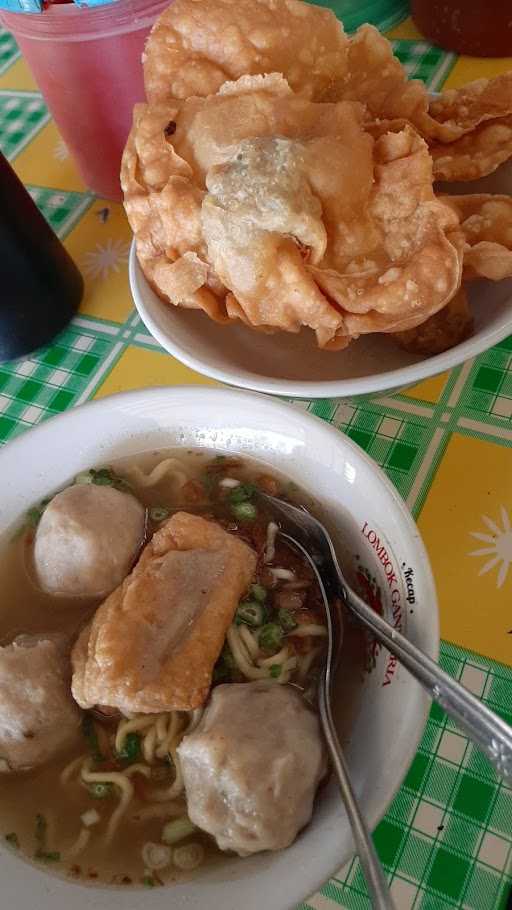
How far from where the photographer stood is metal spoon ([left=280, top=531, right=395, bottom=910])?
25.0 inches

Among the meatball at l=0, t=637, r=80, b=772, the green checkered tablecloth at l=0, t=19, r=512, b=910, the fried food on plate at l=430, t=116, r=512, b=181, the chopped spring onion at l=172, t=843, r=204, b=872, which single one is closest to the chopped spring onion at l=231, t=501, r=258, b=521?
the green checkered tablecloth at l=0, t=19, r=512, b=910

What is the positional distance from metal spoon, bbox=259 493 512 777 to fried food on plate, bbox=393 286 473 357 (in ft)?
1.00

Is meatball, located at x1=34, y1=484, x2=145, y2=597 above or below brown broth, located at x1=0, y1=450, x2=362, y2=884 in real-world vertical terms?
above

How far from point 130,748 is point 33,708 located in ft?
0.45

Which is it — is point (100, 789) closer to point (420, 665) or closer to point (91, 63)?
point (420, 665)

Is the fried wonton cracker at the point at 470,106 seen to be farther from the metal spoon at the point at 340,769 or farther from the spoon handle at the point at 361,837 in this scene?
the spoon handle at the point at 361,837

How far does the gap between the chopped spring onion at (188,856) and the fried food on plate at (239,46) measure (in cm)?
101

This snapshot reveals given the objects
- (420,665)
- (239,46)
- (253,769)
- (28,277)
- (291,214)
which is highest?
(239,46)

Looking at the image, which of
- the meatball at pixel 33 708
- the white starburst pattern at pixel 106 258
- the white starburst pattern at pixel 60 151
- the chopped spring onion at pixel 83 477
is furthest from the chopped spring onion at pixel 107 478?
the white starburst pattern at pixel 60 151

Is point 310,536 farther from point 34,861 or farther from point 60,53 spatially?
point 60,53

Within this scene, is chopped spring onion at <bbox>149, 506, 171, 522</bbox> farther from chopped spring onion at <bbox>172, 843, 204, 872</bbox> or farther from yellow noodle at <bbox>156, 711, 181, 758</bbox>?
chopped spring onion at <bbox>172, 843, 204, 872</bbox>

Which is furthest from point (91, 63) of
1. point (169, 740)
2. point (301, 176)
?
point (169, 740)

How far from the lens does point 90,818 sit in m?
0.92

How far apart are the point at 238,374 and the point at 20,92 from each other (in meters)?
1.51
